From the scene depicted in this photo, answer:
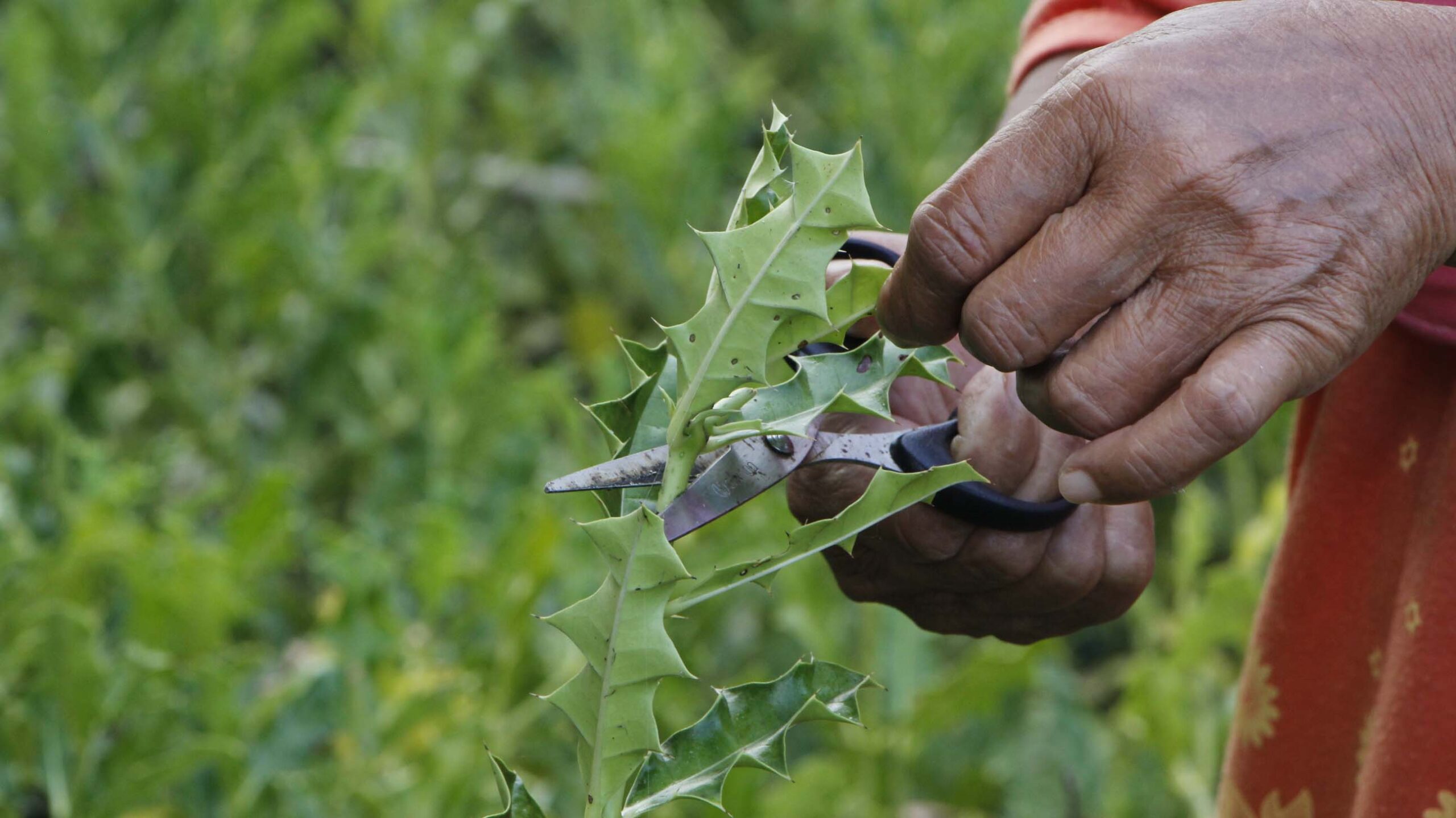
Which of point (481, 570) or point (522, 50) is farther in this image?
point (522, 50)

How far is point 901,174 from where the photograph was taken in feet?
10.1

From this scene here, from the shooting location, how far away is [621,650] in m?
0.80

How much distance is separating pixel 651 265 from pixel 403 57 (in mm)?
640

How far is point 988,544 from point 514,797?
1.29ft

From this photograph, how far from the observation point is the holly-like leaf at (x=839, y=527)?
2.66 feet

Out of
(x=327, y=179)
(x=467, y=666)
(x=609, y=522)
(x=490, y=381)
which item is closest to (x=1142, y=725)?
(x=467, y=666)

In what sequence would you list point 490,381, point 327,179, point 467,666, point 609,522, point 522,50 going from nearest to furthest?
point 609,522, point 467,666, point 490,381, point 327,179, point 522,50

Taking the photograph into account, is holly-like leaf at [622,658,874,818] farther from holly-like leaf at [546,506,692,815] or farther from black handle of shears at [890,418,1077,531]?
black handle of shears at [890,418,1077,531]

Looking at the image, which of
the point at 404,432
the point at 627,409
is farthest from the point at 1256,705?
the point at 404,432

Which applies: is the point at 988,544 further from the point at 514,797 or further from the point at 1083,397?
the point at 514,797

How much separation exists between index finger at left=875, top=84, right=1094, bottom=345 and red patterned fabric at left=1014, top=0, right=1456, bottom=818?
344mm

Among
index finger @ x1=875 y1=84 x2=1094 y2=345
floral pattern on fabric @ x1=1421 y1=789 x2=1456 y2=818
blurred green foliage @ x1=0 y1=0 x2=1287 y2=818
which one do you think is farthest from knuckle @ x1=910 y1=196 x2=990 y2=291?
blurred green foliage @ x1=0 y1=0 x2=1287 y2=818

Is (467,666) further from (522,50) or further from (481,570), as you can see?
(522,50)

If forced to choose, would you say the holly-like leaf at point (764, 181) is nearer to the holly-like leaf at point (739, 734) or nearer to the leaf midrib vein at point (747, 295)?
the leaf midrib vein at point (747, 295)
